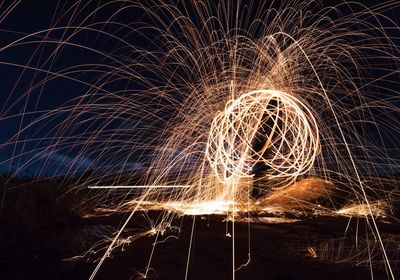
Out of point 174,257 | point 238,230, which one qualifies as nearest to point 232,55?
point 238,230

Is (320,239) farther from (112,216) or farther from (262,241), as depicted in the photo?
(112,216)

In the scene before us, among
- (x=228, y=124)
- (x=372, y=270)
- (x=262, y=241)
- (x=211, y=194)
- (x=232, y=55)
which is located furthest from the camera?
(x=211, y=194)

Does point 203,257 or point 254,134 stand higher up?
point 254,134

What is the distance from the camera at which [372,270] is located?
215 inches

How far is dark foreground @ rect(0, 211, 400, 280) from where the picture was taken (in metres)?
5.08

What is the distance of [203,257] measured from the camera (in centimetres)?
579

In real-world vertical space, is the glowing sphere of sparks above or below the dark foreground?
above

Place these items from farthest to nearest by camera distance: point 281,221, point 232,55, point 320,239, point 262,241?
point 281,221
point 232,55
point 320,239
point 262,241

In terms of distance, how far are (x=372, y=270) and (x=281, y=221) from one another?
4534mm

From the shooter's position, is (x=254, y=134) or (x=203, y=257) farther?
(x=254, y=134)

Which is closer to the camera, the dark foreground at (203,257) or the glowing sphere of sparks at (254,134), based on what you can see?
the dark foreground at (203,257)

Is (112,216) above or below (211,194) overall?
below

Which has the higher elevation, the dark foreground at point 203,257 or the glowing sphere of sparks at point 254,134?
the glowing sphere of sparks at point 254,134

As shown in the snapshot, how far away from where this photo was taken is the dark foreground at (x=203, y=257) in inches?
200
